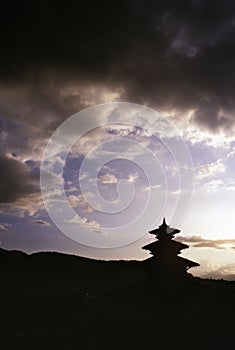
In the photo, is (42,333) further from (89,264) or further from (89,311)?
(89,264)

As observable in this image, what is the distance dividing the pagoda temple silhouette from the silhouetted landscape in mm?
2656

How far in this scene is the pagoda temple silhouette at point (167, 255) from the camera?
22.7 metres

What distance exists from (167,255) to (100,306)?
8916mm

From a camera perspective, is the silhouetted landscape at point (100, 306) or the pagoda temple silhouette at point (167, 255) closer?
the silhouetted landscape at point (100, 306)

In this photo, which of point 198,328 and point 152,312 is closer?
point 198,328

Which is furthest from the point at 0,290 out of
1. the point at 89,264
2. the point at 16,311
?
the point at 89,264

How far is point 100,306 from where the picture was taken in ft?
53.0

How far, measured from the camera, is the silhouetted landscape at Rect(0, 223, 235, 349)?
14141 millimetres

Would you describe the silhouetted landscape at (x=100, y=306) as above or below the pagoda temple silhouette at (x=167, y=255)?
below

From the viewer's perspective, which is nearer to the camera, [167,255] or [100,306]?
[100,306]

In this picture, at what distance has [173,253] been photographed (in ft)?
79.8

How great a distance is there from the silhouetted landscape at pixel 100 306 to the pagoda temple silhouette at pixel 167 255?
2656 millimetres

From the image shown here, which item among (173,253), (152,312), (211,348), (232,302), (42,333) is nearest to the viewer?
(42,333)

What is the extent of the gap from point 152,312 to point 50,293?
4949 mm
